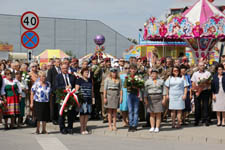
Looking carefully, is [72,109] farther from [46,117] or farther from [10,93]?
[10,93]

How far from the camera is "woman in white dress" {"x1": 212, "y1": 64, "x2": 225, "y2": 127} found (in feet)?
41.0

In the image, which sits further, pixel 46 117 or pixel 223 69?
pixel 223 69

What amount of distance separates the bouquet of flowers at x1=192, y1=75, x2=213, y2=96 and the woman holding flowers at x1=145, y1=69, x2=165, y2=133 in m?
1.41

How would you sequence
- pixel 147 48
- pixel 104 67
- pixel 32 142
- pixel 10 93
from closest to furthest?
pixel 32 142 → pixel 10 93 → pixel 104 67 → pixel 147 48

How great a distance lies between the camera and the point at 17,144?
9602 mm

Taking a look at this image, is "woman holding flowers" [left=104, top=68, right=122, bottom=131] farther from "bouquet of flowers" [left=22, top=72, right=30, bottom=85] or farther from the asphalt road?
"bouquet of flowers" [left=22, top=72, right=30, bottom=85]

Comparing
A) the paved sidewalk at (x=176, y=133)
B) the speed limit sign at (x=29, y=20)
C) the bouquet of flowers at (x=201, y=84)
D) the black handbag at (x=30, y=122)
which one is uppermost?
the speed limit sign at (x=29, y=20)

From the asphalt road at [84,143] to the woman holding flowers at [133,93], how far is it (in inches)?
32.0

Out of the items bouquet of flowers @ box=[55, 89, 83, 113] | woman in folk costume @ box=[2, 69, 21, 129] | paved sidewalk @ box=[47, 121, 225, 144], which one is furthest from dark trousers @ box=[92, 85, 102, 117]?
woman in folk costume @ box=[2, 69, 21, 129]

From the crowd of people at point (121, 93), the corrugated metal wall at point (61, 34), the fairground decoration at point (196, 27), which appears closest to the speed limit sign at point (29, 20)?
the crowd of people at point (121, 93)

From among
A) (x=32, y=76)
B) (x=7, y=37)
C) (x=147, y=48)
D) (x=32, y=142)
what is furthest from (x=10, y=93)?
(x=7, y=37)

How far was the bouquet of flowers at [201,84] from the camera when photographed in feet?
40.9

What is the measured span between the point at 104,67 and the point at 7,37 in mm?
51616

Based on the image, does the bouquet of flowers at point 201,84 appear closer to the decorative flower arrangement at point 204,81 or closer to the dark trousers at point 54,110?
the decorative flower arrangement at point 204,81
